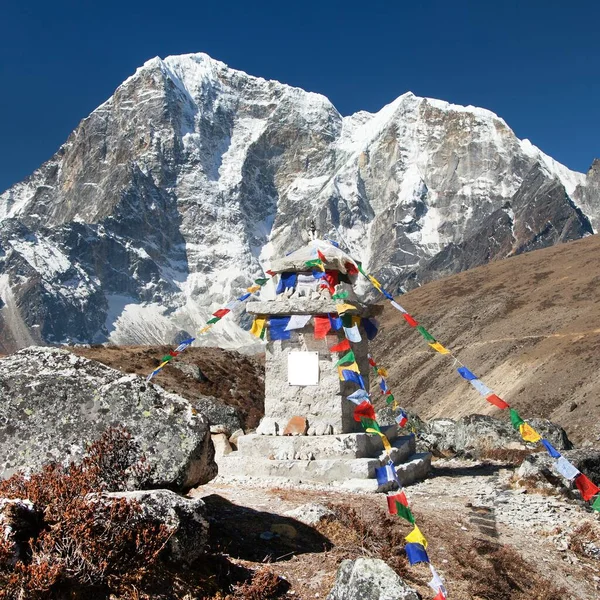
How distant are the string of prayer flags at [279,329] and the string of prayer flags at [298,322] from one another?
0.20 meters

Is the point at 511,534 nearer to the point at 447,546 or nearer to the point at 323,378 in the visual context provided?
the point at 447,546

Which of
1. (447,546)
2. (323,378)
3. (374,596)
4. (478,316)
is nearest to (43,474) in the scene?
(374,596)

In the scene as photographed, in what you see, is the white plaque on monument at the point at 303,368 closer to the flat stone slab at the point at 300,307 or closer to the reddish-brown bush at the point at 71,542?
the flat stone slab at the point at 300,307

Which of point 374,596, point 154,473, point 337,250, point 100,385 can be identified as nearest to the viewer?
point 374,596

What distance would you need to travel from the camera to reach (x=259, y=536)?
25.3 ft

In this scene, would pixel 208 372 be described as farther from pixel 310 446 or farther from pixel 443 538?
pixel 443 538

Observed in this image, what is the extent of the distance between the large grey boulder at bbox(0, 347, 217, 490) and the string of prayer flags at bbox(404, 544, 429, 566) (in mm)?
2075

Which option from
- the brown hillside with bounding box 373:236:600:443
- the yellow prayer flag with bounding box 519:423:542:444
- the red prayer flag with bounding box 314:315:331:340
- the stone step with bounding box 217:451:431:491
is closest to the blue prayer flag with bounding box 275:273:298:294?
the red prayer flag with bounding box 314:315:331:340

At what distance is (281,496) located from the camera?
1086 cm

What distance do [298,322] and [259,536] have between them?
6946 millimetres

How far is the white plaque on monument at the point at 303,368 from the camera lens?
46.9ft

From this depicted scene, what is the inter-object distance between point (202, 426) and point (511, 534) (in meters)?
5.44

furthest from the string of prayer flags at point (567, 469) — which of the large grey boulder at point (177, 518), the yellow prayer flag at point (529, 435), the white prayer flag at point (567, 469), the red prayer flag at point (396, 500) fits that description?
the large grey boulder at point (177, 518)

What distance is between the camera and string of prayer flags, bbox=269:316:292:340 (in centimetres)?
1455
